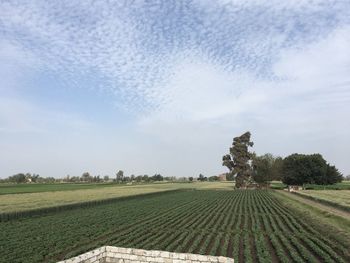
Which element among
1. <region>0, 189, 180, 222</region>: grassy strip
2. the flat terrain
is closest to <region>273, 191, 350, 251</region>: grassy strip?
<region>0, 189, 180, 222</region>: grassy strip

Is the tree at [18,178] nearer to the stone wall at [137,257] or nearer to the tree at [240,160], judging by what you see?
the tree at [240,160]

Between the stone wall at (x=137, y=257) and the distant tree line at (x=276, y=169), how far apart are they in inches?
3291

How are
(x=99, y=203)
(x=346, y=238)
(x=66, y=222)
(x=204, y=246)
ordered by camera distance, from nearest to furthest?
(x=204, y=246)
(x=346, y=238)
(x=66, y=222)
(x=99, y=203)

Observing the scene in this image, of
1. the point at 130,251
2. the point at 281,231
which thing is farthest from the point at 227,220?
the point at 130,251

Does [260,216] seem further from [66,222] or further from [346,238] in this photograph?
[66,222]

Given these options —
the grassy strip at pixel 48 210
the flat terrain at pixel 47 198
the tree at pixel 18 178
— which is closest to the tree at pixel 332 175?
the flat terrain at pixel 47 198

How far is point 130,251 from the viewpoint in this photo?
15125 millimetres

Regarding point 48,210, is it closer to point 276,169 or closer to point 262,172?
point 262,172

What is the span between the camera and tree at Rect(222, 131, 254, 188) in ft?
A: 347

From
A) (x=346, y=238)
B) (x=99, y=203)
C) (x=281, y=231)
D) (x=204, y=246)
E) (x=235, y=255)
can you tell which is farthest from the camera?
(x=99, y=203)

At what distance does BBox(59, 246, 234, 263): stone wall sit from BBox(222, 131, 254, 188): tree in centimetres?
9220

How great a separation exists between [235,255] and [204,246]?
2530 millimetres

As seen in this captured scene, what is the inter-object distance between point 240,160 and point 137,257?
93052 mm

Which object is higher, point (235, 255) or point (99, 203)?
point (99, 203)
